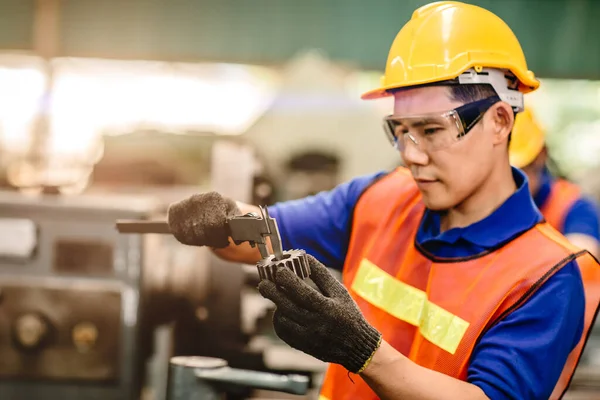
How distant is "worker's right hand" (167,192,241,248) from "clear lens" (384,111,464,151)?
41 centimetres

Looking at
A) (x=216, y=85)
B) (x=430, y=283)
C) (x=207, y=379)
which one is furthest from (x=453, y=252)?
(x=216, y=85)

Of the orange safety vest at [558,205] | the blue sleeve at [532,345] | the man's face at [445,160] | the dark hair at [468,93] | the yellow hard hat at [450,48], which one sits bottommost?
the blue sleeve at [532,345]

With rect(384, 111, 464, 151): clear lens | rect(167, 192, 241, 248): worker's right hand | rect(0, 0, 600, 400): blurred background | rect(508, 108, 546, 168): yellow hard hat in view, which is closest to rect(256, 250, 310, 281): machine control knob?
rect(167, 192, 241, 248): worker's right hand

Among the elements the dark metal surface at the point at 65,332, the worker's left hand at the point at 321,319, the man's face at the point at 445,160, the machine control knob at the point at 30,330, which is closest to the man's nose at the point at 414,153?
the man's face at the point at 445,160

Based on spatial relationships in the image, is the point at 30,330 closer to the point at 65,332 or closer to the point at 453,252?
the point at 65,332

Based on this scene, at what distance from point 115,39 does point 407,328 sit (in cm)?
493

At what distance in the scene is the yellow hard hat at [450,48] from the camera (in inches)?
50.0

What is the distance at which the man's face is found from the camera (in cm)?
126

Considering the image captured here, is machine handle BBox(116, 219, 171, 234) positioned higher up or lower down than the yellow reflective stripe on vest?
higher up

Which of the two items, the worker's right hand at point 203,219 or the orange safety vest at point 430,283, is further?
the worker's right hand at point 203,219

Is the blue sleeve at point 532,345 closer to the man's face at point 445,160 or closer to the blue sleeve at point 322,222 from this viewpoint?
the man's face at point 445,160

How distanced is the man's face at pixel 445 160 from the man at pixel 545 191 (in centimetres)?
149

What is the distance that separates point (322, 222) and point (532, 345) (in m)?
0.60

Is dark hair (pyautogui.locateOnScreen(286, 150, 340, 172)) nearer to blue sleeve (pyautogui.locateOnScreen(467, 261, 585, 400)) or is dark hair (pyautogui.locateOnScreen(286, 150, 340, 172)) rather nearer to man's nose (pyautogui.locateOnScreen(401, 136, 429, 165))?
man's nose (pyautogui.locateOnScreen(401, 136, 429, 165))
